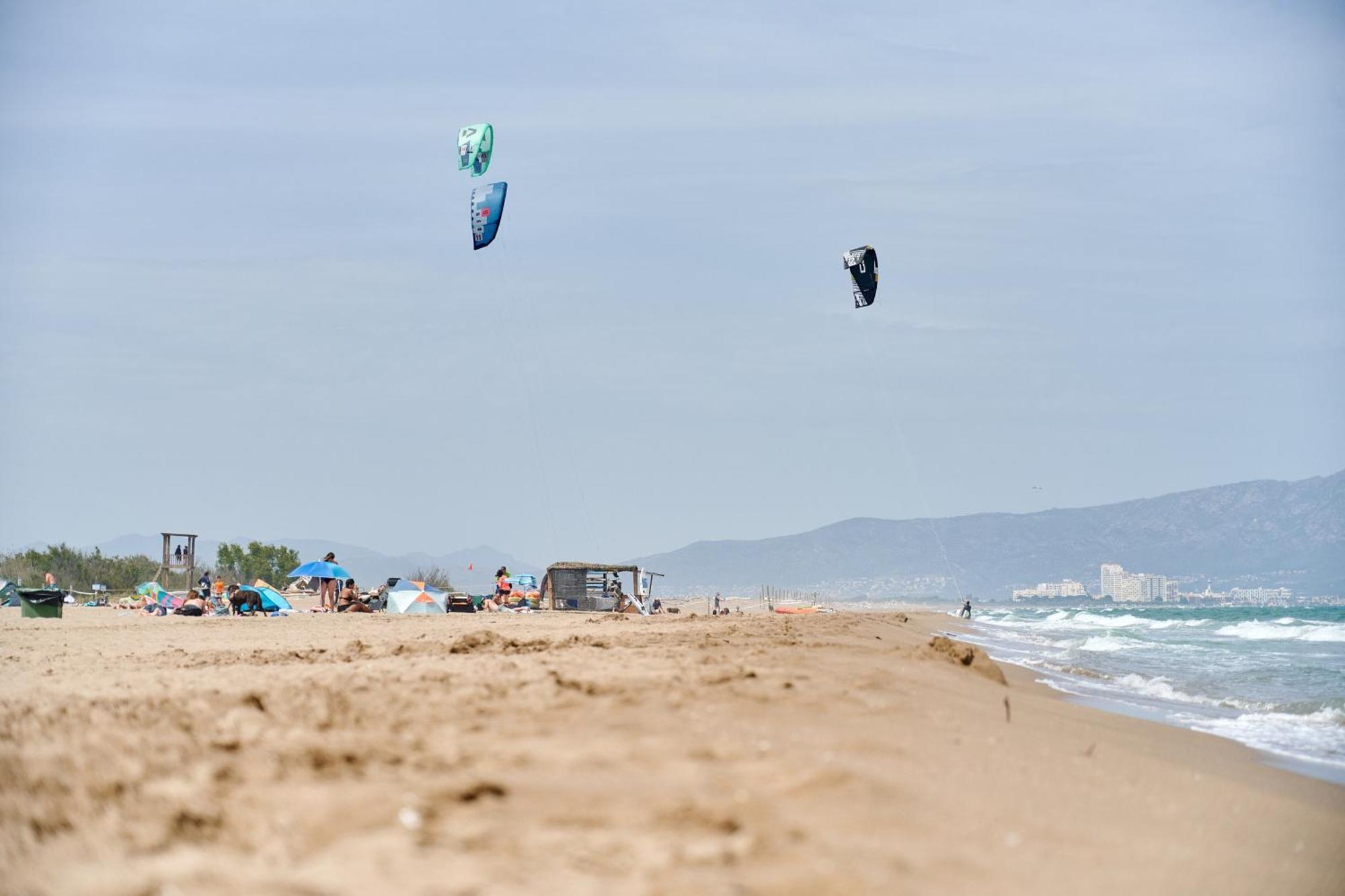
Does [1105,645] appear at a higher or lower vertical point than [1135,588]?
higher

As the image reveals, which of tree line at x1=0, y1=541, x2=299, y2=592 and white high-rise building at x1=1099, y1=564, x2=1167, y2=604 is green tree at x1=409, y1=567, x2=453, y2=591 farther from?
white high-rise building at x1=1099, y1=564, x2=1167, y2=604

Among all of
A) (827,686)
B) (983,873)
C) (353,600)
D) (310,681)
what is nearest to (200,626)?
(353,600)

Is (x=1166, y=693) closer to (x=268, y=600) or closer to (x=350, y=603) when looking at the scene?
(x=268, y=600)

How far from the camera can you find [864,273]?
23.4 metres

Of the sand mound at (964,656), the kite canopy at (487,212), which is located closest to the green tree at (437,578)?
the kite canopy at (487,212)

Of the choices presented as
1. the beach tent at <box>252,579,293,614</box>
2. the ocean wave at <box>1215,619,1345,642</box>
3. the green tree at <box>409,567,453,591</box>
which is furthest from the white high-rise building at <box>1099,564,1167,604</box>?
the beach tent at <box>252,579,293,614</box>

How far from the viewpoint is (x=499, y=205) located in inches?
976

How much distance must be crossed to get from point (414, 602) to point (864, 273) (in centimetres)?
1136

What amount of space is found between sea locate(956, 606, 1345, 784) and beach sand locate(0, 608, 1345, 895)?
266 centimetres

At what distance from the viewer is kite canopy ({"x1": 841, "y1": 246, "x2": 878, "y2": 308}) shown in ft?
76.5

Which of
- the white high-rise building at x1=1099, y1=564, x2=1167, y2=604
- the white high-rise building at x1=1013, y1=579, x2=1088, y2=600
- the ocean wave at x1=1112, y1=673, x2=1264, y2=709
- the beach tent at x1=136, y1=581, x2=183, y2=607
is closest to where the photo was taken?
the ocean wave at x1=1112, y1=673, x2=1264, y2=709

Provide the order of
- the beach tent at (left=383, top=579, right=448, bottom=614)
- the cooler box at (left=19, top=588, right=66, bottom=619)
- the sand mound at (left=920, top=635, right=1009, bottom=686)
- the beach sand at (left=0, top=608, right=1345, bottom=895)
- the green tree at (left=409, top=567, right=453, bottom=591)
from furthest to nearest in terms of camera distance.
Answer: the green tree at (left=409, top=567, right=453, bottom=591) < the beach tent at (left=383, top=579, right=448, bottom=614) < the cooler box at (left=19, top=588, right=66, bottom=619) < the sand mound at (left=920, top=635, right=1009, bottom=686) < the beach sand at (left=0, top=608, right=1345, bottom=895)

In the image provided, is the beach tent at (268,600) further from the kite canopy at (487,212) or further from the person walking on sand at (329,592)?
the kite canopy at (487,212)

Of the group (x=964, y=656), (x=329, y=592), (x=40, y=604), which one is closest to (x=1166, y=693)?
(x=964, y=656)
